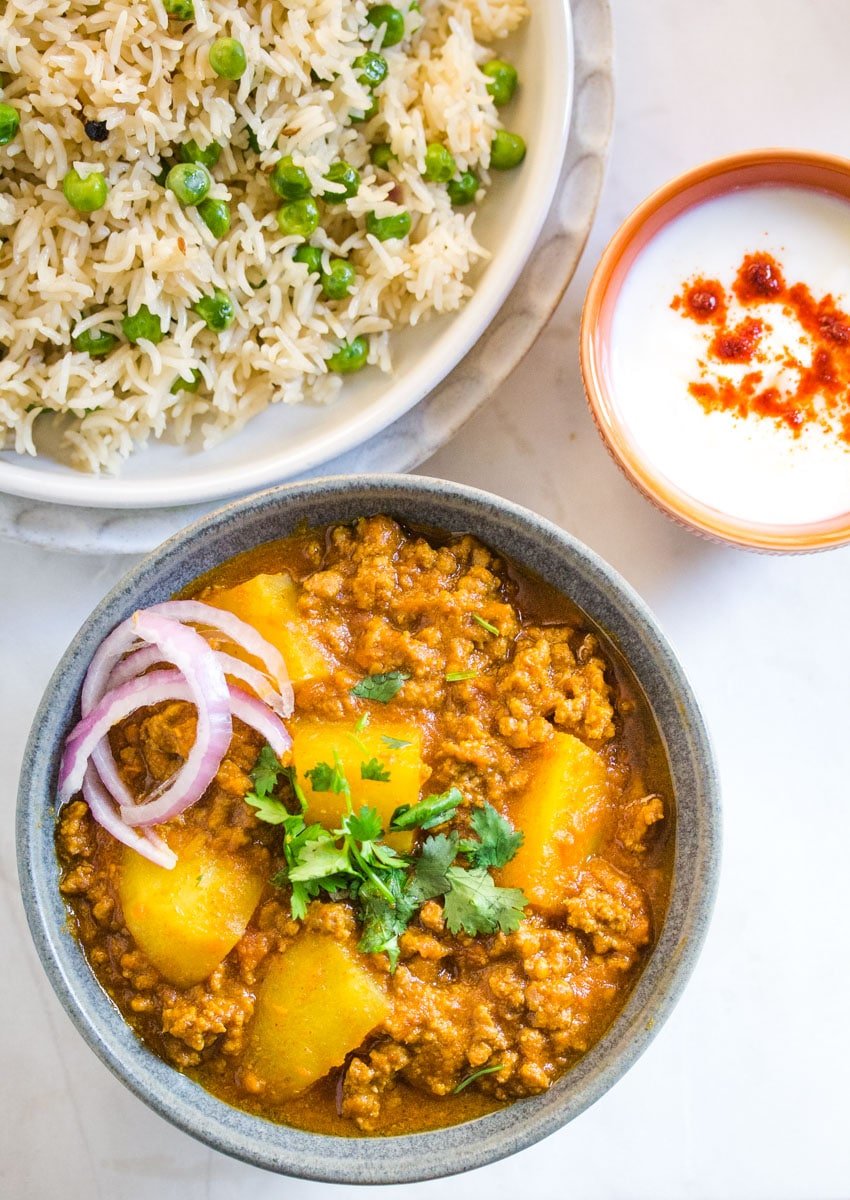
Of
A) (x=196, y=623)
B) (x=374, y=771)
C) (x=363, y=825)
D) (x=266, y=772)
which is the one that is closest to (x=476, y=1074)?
(x=363, y=825)

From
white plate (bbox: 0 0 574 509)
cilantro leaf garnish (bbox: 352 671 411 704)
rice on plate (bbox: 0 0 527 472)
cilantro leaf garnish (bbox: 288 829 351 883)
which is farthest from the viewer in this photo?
white plate (bbox: 0 0 574 509)

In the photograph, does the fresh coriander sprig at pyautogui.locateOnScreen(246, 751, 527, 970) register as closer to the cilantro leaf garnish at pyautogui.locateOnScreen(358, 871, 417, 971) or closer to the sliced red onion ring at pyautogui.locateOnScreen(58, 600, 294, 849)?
the cilantro leaf garnish at pyautogui.locateOnScreen(358, 871, 417, 971)

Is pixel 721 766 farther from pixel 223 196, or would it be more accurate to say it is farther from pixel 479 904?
pixel 223 196

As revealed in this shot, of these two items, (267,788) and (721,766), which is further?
(721,766)

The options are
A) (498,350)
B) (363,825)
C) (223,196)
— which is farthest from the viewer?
(498,350)

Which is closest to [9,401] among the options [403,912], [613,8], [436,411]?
[436,411]

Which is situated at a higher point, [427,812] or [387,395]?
[387,395]

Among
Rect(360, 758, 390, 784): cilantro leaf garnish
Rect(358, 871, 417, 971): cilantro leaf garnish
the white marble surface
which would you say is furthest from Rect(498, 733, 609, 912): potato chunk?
the white marble surface

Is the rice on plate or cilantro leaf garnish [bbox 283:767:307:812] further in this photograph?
the rice on plate
